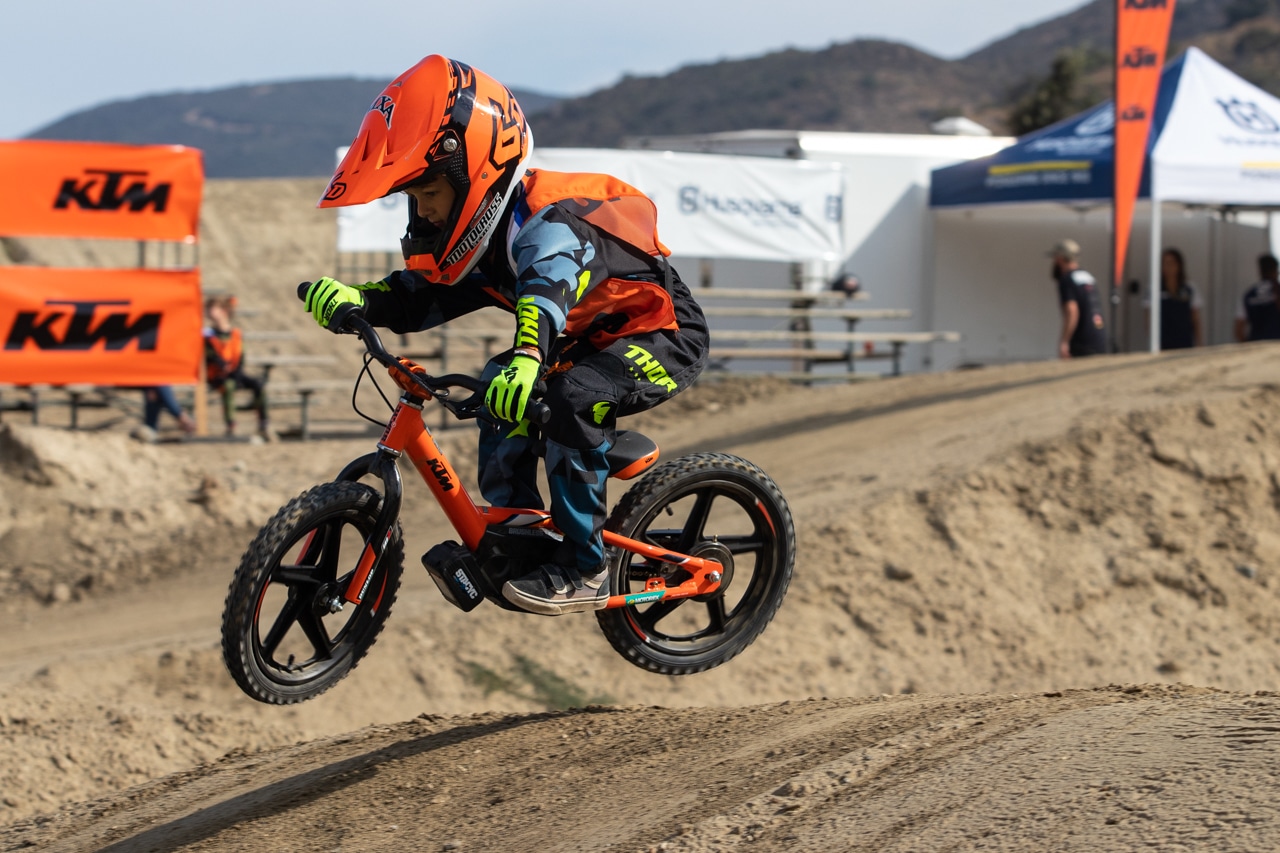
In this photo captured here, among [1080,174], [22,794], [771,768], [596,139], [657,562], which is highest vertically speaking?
[596,139]

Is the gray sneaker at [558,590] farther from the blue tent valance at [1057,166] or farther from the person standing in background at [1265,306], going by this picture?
the person standing in background at [1265,306]

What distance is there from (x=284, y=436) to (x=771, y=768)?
1180 centimetres

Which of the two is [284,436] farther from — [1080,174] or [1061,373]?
[1080,174]

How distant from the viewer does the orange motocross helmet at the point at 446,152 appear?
3863 millimetres

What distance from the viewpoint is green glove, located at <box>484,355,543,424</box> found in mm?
3771

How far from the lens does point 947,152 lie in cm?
1870

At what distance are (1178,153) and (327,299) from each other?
13.6 metres

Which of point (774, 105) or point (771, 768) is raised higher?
point (774, 105)

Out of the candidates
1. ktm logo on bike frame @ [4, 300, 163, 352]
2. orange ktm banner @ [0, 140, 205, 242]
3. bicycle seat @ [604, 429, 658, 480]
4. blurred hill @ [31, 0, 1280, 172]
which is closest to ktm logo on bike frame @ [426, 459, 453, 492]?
bicycle seat @ [604, 429, 658, 480]

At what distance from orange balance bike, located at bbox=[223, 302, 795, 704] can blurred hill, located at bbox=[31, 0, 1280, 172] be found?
6537 centimetres

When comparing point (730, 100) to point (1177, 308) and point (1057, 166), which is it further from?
point (1177, 308)

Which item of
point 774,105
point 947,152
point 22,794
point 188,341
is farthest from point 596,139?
point 22,794

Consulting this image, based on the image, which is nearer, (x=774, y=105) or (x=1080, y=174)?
(x=1080, y=174)

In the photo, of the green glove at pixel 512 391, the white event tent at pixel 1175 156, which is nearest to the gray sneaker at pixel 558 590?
the green glove at pixel 512 391
